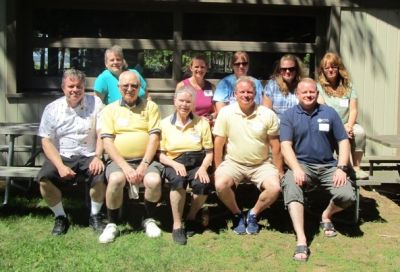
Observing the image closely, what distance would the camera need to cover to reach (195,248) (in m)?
4.34

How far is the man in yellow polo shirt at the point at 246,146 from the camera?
4.69 metres

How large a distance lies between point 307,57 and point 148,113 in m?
3.24

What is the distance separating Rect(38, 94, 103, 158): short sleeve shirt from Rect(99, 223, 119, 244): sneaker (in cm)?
68

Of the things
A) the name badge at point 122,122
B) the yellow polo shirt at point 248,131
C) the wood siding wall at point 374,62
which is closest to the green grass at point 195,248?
the yellow polo shirt at point 248,131

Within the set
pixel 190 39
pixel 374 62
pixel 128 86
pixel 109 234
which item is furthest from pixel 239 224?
pixel 374 62

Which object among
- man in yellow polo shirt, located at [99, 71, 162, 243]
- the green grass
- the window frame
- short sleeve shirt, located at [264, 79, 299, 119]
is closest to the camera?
the green grass

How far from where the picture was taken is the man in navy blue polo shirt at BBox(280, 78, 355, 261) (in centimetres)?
462

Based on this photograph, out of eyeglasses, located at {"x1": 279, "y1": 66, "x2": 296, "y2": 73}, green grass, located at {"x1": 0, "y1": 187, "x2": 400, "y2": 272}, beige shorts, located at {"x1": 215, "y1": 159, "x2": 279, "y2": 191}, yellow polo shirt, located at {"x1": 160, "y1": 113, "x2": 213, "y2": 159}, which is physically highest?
eyeglasses, located at {"x1": 279, "y1": 66, "x2": 296, "y2": 73}

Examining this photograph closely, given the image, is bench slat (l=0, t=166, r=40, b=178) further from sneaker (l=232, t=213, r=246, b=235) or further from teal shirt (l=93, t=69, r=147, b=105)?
sneaker (l=232, t=213, r=246, b=235)

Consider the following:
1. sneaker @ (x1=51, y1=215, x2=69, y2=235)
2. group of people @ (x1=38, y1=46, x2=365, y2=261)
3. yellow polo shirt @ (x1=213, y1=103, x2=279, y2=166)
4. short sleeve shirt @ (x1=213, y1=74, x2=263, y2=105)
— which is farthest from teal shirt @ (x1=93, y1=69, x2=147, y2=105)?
sneaker @ (x1=51, y1=215, x2=69, y2=235)

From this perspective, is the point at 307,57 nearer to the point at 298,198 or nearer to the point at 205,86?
the point at 205,86

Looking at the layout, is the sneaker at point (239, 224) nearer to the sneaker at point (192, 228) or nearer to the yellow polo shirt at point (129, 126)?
the sneaker at point (192, 228)

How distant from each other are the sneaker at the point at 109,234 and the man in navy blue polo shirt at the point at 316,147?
1.45 metres

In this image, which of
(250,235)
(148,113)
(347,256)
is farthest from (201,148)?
(347,256)
